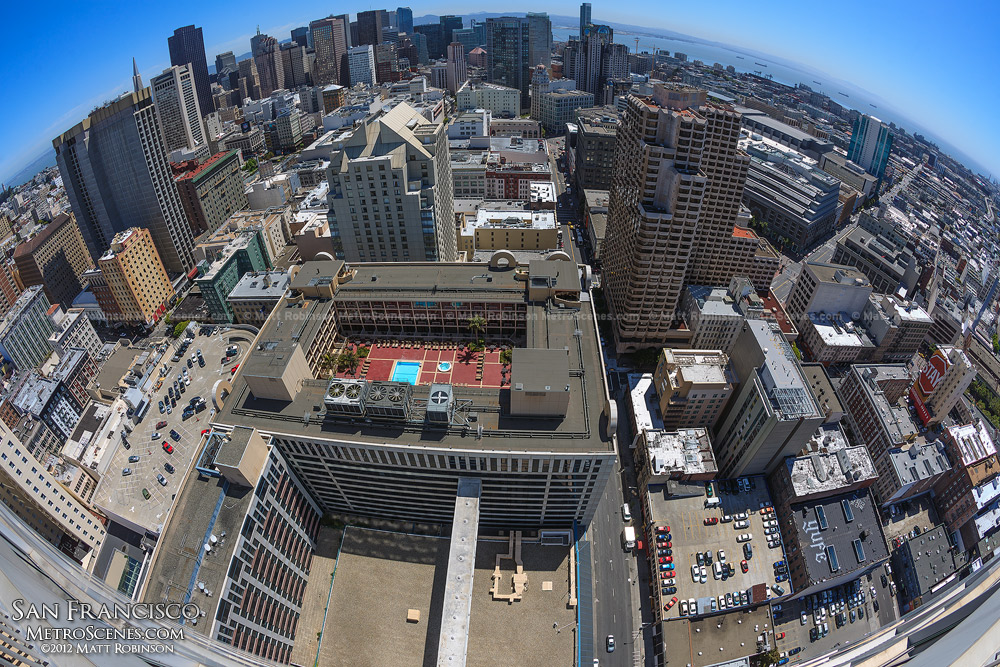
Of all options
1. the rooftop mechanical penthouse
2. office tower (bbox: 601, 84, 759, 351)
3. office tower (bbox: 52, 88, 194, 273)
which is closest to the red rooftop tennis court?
the rooftop mechanical penthouse

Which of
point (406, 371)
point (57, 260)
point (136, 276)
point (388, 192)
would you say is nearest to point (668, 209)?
point (388, 192)

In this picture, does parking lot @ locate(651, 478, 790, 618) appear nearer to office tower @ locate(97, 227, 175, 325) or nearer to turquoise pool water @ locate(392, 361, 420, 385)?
turquoise pool water @ locate(392, 361, 420, 385)

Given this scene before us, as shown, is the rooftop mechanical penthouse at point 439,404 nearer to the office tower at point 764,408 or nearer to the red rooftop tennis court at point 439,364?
the red rooftop tennis court at point 439,364

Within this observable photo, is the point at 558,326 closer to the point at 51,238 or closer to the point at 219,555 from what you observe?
the point at 219,555

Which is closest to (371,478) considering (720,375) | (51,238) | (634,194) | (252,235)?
(720,375)

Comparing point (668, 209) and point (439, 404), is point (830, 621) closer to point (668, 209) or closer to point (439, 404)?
point (439, 404)
